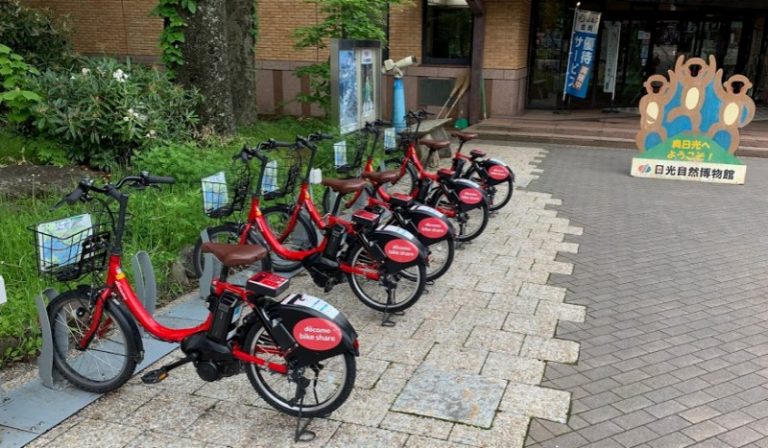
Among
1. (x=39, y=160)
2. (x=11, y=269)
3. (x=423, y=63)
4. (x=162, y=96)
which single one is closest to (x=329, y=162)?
(x=162, y=96)

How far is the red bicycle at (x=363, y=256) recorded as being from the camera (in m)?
4.41

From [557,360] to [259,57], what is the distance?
13082mm

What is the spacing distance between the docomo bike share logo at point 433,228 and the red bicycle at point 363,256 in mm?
465

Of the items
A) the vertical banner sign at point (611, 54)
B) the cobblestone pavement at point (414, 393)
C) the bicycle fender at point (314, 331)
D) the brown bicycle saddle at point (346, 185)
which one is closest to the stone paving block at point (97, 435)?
the cobblestone pavement at point (414, 393)

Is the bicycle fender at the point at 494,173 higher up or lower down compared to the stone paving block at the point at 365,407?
higher up

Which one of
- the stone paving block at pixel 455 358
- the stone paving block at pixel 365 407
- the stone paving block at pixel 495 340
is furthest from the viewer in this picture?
the stone paving block at pixel 495 340

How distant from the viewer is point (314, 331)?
10.1ft

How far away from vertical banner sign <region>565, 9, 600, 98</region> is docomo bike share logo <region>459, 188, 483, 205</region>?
9.62 metres

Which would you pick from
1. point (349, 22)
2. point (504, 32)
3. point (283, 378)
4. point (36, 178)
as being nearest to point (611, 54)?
point (504, 32)

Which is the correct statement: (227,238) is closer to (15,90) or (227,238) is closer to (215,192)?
(215,192)

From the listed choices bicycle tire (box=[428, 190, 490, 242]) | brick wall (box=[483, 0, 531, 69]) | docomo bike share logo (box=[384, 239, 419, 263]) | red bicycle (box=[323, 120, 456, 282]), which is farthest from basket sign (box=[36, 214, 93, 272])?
brick wall (box=[483, 0, 531, 69])

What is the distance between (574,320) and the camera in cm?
473

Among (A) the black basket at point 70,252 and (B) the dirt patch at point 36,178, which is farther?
(B) the dirt patch at point 36,178

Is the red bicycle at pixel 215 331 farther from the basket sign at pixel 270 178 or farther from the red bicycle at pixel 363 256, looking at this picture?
the basket sign at pixel 270 178
